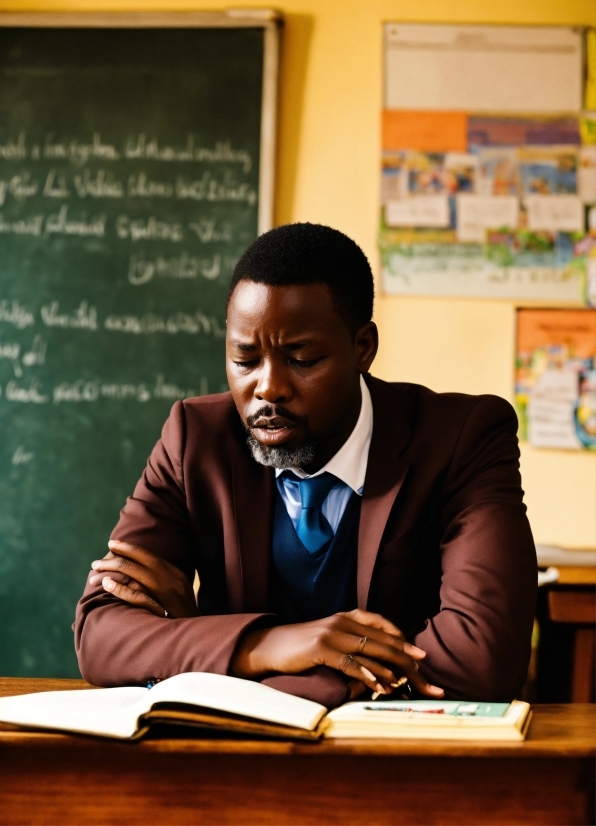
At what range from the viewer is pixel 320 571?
1537 mm

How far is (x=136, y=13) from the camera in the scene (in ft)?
9.85

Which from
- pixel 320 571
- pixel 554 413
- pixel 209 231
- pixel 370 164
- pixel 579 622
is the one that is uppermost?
pixel 370 164

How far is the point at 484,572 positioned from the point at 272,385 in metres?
0.44

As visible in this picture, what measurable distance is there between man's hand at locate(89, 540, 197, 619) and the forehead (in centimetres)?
41

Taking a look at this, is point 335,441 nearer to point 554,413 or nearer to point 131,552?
point 131,552

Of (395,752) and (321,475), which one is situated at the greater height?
(321,475)

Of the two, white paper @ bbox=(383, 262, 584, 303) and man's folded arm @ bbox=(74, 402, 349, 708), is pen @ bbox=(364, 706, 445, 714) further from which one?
white paper @ bbox=(383, 262, 584, 303)

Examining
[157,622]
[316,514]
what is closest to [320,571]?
[316,514]

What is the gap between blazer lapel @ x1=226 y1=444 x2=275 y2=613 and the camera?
1.55 meters

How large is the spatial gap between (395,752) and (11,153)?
268 cm

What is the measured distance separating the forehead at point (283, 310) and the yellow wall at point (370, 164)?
4.99ft

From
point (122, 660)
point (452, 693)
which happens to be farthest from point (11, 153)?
point (452, 693)

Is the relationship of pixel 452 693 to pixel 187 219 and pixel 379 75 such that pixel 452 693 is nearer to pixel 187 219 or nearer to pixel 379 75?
pixel 187 219

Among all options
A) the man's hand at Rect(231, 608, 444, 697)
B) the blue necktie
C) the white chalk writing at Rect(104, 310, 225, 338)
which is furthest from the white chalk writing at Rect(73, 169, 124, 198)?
the man's hand at Rect(231, 608, 444, 697)
